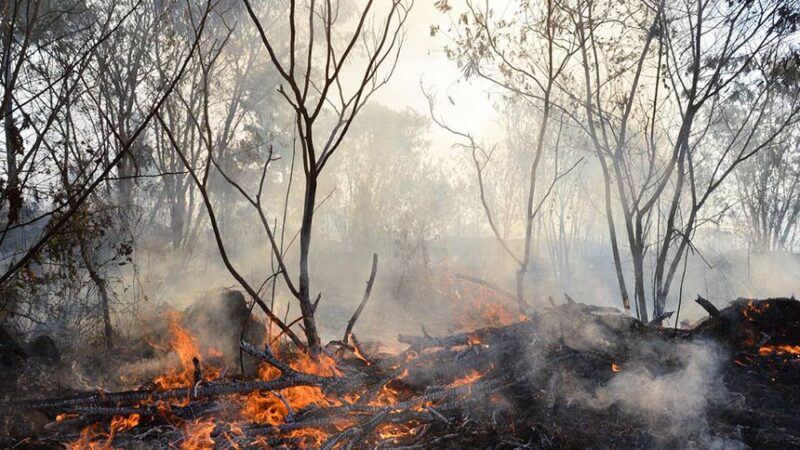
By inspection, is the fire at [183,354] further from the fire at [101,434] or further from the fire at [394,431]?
the fire at [394,431]

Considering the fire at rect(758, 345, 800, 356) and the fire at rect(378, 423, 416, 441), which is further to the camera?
the fire at rect(758, 345, 800, 356)

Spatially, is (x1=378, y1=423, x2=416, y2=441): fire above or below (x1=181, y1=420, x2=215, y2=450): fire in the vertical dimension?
below

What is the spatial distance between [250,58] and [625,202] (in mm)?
13654

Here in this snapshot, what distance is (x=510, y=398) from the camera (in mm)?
3609

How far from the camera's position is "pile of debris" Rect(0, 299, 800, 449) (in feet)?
10.3

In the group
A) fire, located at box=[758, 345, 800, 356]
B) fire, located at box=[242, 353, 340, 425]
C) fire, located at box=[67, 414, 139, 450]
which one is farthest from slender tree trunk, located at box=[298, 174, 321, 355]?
fire, located at box=[758, 345, 800, 356]

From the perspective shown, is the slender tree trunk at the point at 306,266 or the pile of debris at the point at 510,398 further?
the slender tree trunk at the point at 306,266

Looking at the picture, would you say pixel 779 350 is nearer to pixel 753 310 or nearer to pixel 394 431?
pixel 753 310

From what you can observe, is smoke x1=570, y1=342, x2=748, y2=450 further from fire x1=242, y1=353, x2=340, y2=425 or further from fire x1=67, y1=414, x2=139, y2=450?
fire x1=67, y1=414, x2=139, y2=450

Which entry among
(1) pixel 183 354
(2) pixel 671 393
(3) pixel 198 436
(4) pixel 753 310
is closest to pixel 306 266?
(3) pixel 198 436

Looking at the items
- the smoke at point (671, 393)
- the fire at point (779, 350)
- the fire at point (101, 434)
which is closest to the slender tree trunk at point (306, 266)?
the fire at point (101, 434)

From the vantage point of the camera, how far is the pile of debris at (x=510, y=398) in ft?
10.3

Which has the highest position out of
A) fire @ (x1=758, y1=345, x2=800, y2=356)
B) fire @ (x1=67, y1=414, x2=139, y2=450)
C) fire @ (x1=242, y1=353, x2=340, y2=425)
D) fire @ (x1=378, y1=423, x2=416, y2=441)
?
fire @ (x1=758, y1=345, x2=800, y2=356)

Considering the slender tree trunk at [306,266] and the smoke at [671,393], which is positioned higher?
the slender tree trunk at [306,266]
